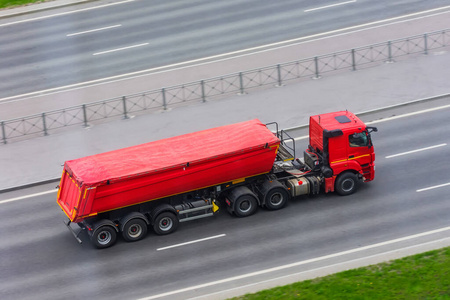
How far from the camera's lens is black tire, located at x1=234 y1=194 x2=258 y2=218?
25078 mm

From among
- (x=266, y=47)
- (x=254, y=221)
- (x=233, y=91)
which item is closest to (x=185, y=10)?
(x=266, y=47)

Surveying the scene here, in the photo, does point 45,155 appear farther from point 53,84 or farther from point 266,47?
point 266,47

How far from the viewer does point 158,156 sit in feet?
79.9

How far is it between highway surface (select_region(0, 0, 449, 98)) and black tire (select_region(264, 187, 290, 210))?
14.3 metres

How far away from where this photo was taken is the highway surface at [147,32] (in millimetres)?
37875

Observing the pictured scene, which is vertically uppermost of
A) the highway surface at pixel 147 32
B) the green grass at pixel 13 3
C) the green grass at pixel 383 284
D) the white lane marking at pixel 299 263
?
Result: the green grass at pixel 13 3

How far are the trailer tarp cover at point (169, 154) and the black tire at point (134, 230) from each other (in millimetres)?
1751

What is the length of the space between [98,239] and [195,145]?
4509 mm

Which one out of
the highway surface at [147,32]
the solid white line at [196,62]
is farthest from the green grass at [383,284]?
the highway surface at [147,32]

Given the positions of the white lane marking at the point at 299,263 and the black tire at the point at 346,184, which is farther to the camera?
the black tire at the point at 346,184

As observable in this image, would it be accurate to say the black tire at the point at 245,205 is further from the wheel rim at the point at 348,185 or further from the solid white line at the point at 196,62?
the solid white line at the point at 196,62

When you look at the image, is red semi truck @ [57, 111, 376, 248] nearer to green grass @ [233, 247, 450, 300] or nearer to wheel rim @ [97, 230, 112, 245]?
wheel rim @ [97, 230, 112, 245]

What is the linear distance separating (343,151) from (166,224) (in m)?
6.76

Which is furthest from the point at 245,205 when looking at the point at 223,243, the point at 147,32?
the point at 147,32
